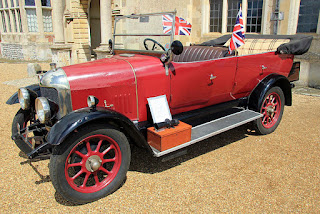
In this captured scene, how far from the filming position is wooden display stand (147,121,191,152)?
9.48 feet

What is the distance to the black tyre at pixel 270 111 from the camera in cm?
423

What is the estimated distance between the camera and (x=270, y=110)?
171 inches

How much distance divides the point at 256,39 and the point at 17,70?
10106mm

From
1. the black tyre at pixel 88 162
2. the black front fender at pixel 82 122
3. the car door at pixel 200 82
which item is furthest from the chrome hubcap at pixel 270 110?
the black tyre at pixel 88 162

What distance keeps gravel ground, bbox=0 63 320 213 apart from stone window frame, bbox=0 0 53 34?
11.8m

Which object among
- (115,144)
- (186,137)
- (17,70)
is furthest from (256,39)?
(17,70)

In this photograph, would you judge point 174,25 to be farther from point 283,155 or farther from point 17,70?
point 17,70

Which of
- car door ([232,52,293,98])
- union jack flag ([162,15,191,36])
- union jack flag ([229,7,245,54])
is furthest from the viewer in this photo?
car door ([232,52,293,98])

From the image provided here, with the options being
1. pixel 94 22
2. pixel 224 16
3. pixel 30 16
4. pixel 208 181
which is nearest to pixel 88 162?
pixel 208 181

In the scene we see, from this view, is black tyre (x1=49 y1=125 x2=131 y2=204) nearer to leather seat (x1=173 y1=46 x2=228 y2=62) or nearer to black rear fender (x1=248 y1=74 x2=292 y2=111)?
leather seat (x1=173 y1=46 x2=228 y2=62)

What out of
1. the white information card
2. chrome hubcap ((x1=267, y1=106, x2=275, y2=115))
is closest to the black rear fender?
chrome hubcap ((x1=267, y1=106, x2=275, y2=115))

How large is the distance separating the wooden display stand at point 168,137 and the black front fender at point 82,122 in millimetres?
172

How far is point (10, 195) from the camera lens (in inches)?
108

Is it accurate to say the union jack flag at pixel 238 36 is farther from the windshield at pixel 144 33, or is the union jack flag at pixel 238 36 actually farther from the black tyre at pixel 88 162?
the black tyre at pixel 88 162
